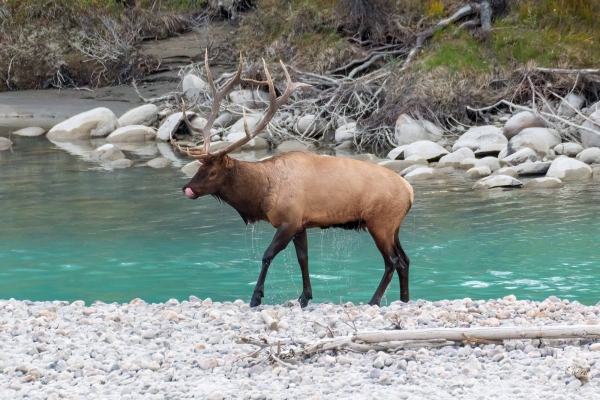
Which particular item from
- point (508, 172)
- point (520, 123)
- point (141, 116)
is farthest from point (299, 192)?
point (141, 116)

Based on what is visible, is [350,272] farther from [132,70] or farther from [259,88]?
[132,70]

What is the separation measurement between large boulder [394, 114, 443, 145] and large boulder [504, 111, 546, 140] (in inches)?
56.9

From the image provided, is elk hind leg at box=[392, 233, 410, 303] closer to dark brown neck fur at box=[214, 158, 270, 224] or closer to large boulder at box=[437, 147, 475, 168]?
dark brown neck fur at box=[214, 158, 270, 224]

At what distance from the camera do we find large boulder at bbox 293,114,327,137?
65.4 feet

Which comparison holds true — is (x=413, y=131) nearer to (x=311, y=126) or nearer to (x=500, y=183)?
(x=311, y=126)

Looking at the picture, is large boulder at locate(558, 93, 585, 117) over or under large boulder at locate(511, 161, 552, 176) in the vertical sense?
over

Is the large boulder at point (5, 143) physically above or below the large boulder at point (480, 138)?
below

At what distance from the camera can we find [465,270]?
9.74 metres

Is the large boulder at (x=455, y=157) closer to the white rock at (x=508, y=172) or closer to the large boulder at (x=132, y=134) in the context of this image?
the white rock at (x=508, y=172)

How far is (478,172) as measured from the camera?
50.8 ft

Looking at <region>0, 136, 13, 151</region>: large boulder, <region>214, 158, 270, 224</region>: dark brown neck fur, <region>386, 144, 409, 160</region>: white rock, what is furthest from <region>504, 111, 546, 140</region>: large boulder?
<region>214, 158, 270, 224</region>: dark brown neck fur

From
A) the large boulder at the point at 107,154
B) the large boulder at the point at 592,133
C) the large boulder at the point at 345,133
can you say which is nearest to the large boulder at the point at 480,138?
the large boulder at the point at 592,133

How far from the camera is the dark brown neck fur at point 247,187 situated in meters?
7.59

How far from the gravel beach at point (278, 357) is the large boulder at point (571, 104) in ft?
40.1
